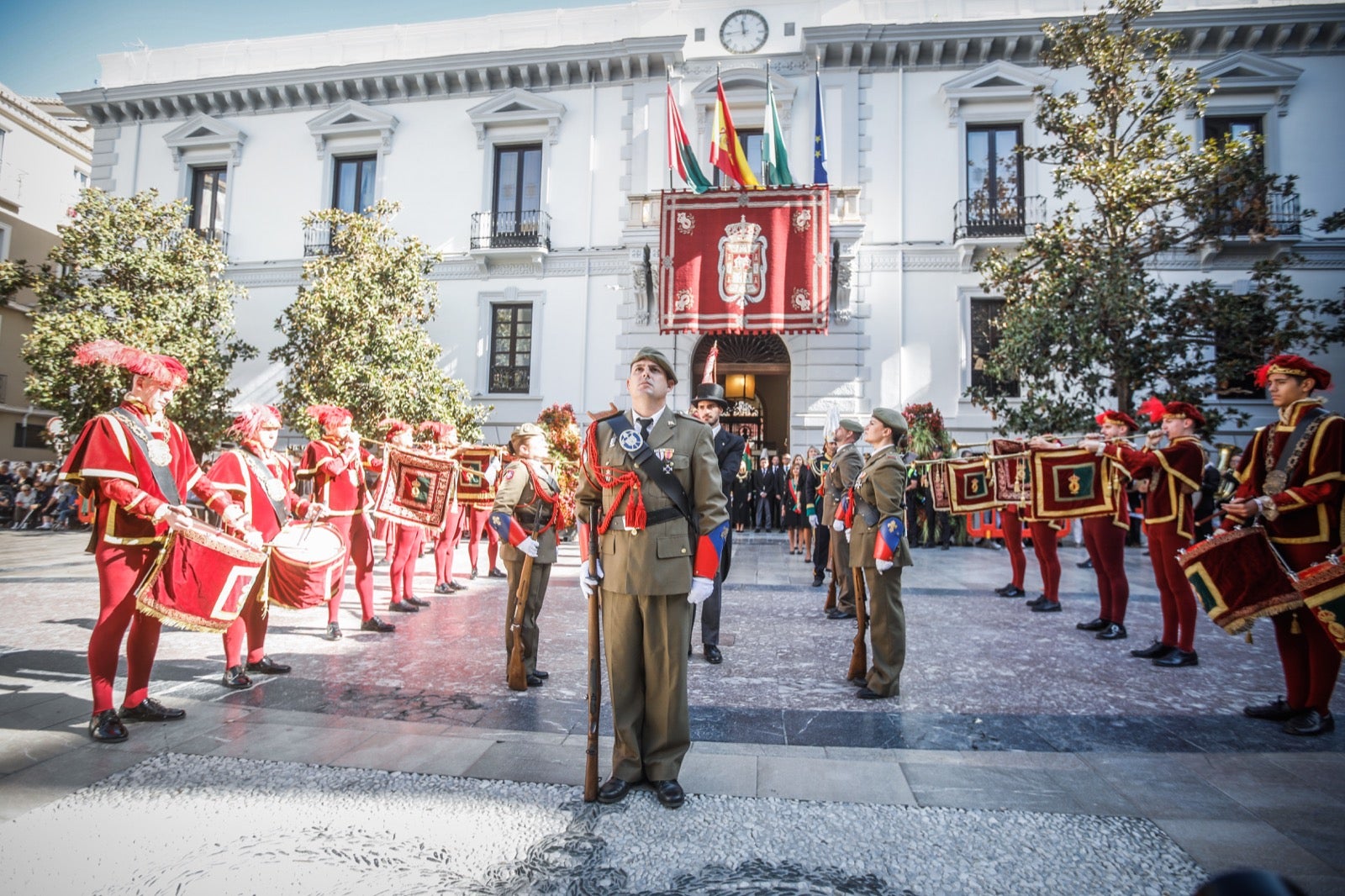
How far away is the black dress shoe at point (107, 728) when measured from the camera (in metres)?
3.82

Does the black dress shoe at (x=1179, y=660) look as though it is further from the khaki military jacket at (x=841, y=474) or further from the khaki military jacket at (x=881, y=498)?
the khaki military jacket at (x=841, y=474)

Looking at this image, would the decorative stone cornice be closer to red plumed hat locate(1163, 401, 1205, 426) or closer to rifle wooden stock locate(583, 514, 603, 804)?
red plumed hat locate(1163, 401, 1205, 426)

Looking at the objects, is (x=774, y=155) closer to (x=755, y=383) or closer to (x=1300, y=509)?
(x=755, y=383)

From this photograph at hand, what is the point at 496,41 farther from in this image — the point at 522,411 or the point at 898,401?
the point at 898,401

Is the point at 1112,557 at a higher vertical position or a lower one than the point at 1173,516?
lower

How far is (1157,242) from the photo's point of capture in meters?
12.3

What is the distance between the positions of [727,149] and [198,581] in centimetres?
1399

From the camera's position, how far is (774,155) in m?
15.6

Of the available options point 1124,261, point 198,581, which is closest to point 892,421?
point 198,581

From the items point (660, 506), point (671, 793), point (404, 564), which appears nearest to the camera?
point (671, 793)

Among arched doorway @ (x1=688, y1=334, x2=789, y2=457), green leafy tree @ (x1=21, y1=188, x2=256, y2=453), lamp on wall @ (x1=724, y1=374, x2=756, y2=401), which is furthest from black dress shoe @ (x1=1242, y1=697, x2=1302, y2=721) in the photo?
green leafy tree @ (x1=21, y1=188, x2=256, y2=453)

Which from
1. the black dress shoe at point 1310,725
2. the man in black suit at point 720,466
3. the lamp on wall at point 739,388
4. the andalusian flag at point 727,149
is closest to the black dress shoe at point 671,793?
the man in black suit at point 720,466

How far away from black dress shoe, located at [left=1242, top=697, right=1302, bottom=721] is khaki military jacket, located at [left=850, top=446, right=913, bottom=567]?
232cm

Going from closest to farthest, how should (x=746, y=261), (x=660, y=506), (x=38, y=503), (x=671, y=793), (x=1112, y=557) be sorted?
(x=671, y=793)
(x=660, y=506)
(x=1112, y=557)
(x=746, y=261)
(x=38, y=503)
